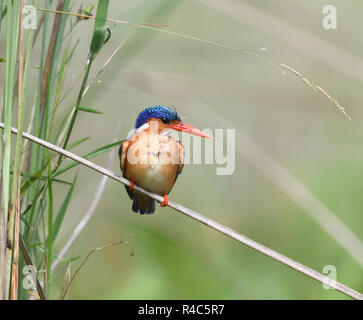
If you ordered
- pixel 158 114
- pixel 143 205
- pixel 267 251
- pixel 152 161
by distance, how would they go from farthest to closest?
pixel 143 205, pixel 158 114, pixel 152 161, pixel 267 251

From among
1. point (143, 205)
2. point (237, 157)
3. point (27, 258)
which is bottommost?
point (27, 258)

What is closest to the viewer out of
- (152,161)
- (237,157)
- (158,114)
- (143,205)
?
(152,161)

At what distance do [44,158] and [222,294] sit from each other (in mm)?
1468

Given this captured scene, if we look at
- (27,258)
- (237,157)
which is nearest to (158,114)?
(27,258)

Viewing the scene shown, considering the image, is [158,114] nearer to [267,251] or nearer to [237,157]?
[267,251]

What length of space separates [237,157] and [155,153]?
1672mm

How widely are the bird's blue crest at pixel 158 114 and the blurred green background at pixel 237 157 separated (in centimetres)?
8

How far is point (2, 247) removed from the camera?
1.42 meters

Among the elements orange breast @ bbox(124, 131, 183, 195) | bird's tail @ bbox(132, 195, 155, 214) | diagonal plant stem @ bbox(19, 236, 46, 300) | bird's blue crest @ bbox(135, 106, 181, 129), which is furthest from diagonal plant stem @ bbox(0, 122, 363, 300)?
bird's tail @ bbox(132, 195, 155, 214)

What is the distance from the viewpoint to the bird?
2.27 m

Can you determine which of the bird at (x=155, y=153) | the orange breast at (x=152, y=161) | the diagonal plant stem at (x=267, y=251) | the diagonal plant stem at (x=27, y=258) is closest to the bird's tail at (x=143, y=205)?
the bird at (x=155, y=153)

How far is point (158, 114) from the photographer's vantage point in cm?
239
